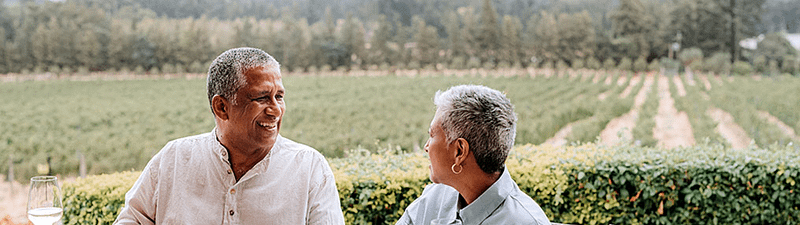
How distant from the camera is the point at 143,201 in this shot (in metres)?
1.60

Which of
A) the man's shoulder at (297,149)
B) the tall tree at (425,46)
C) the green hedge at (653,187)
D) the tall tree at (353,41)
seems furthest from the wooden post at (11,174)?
the tall tree at (425,46)

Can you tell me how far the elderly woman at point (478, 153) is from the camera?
1423 millimetres

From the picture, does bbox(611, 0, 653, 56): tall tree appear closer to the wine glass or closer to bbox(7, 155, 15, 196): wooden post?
bbox(7, 155, 15, 196): wooden post

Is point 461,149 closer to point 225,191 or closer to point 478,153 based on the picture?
point 478,153

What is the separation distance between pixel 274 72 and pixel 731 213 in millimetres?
2788

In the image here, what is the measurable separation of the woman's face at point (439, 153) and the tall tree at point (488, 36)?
34934mm

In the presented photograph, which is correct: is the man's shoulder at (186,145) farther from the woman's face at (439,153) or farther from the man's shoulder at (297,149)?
the woman's face at (439,153)

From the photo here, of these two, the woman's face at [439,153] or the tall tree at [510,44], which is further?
the tall tree at [510,44]

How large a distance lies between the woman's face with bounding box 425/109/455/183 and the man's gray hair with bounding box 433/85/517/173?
22 mm

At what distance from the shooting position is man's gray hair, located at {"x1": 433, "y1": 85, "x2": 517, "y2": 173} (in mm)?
1418

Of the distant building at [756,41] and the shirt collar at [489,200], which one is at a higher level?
the shirt collar at [489,200]

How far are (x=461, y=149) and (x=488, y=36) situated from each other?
35.8 metres

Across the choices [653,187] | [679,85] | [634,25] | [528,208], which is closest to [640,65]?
[634,25]

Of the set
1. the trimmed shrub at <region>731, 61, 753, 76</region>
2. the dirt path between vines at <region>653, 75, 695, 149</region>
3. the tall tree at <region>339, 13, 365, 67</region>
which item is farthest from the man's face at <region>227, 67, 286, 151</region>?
the tall tree at <region>339, 13, 365, 67</region>
